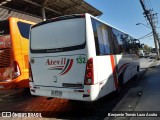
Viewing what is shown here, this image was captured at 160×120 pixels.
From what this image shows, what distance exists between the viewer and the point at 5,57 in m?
8.70

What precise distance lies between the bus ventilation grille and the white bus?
74.2 inches

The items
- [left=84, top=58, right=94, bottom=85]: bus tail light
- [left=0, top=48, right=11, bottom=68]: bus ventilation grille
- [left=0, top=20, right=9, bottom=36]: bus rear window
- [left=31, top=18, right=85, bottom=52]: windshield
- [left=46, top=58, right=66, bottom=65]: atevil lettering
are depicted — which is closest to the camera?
[left=84, top=58, right=94, bottom=85]: bus tail light

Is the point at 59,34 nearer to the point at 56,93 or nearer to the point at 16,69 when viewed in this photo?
the point at 56,93

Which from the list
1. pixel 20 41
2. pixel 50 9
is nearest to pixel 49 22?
pixel 20 41

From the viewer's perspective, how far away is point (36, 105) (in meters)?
7.94

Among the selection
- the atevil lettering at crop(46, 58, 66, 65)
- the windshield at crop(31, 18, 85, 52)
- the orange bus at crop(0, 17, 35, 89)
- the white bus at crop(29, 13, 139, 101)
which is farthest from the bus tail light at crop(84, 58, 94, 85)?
the orange bus at crop(0, 17, 35, 89)

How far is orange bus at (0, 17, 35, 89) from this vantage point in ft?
27.6

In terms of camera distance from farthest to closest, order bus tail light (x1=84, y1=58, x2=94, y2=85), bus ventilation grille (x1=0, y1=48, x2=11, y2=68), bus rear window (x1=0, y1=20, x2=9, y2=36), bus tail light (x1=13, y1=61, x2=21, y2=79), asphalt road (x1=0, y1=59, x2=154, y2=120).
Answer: bus rear window (x1=0, y1=20, x2=9, y2=36)
bus ventilation grille (x1=0, y1=48, x2=11, y2=68)
bus tail light (x1=13, y1=61, x2=21, y2=79)
asphalt road (x1=0, y1=59, x2=154, y2=120)
bus tail light (x1=84, y1=58, x2=94, y2=85)

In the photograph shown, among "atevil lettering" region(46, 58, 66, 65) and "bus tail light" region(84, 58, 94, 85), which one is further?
"atevil lettering" region(46, 58, 66, 65)

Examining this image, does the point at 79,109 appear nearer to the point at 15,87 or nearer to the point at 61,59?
the point at 61,59

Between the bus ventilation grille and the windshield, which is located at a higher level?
the windshield

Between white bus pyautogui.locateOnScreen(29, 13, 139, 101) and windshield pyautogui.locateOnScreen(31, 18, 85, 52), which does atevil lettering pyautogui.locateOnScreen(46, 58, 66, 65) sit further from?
windshield pyautogui.locateOnScreen(31, 18, 85, 52)

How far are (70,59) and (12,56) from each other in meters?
3.22

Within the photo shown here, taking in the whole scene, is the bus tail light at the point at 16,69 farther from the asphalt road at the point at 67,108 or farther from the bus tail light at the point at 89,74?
the bus tail light at the point at 89,74
